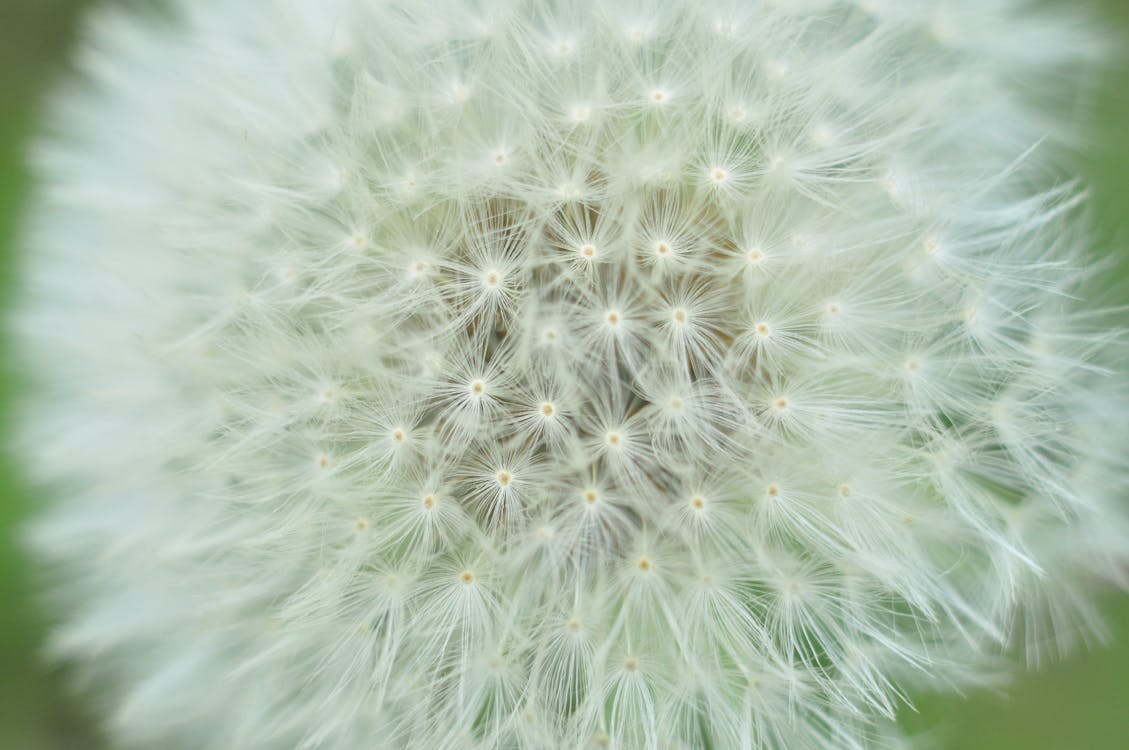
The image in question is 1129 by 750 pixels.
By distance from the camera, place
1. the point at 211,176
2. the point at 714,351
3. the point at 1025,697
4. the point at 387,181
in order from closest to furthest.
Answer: the point at 714,351
the point at 387,181
the point at 211,176
the point at 1025,697

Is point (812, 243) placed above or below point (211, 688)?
above

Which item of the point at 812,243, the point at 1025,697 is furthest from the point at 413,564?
the point at 1025,697

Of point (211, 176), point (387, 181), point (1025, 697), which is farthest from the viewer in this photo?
point (1025, 697)

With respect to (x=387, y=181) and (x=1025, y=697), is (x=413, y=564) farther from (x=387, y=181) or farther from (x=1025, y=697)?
(x=1025, y=697)

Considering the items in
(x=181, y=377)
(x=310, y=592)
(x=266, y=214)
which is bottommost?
(x=310, y=592)

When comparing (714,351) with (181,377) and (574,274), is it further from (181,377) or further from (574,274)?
(181,377)

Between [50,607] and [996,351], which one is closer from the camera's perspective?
[996,351]
